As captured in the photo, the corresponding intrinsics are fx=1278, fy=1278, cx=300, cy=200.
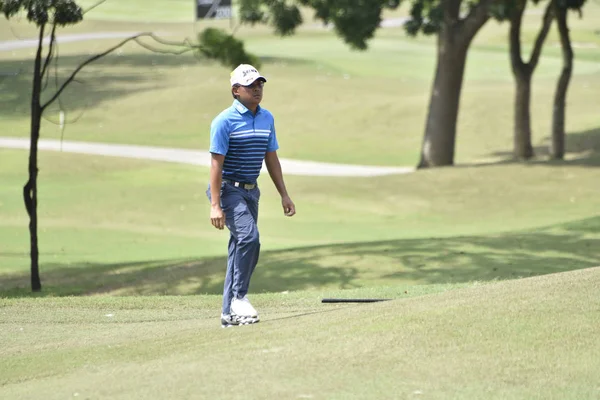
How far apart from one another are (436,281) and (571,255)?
2.67m

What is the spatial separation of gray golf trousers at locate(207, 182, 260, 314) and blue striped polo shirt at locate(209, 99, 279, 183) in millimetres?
125

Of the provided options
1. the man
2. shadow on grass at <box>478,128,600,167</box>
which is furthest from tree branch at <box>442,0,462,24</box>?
the man

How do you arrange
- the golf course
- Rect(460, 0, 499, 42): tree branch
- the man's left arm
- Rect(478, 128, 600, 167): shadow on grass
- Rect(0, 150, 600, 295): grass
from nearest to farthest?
the golf course → the man's left arm → Rect(0, 150, 600, 295): grass → Rect(460, 0, 499, 42): tree branch → Rect(478, 128, 600, 167): shadow on grass

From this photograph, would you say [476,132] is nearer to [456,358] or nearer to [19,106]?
[19,106]

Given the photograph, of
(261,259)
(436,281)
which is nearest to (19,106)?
(261,259)

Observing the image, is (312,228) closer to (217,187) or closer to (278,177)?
(278,177)

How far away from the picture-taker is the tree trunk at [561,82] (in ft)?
103

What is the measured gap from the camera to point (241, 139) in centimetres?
921

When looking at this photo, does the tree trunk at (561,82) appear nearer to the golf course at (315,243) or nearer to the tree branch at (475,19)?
the tree branch at (475,19)

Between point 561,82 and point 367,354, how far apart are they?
993 inches

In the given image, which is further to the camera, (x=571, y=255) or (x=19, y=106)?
(x=19, y=106)

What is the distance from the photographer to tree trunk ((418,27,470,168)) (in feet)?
101

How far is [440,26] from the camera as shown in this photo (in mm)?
29969

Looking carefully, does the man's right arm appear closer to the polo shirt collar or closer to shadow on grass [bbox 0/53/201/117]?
the polo shirt collar
